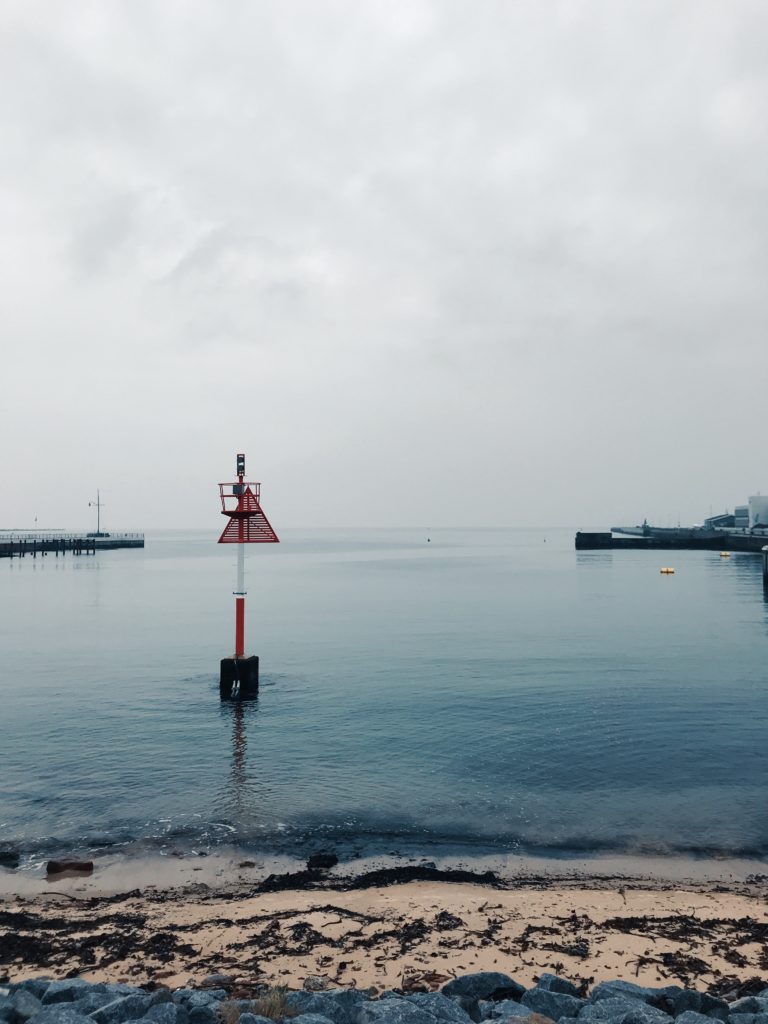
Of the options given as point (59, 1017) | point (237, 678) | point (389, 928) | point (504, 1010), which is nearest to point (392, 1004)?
point (504, 1010)

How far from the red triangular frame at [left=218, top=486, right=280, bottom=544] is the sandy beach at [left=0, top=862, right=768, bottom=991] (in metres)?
15.4

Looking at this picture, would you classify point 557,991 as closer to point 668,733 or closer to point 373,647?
point 668,733

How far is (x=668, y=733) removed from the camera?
70.7ft

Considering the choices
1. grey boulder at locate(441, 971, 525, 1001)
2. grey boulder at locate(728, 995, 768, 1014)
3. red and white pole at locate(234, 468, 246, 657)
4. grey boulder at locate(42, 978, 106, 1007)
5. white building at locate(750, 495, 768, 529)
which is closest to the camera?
grey boulder at locate(728, 995, 768, 1014)

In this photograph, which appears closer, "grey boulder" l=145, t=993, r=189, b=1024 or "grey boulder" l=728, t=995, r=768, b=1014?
"grey boulder" l=145, t=993, r=189, b=1024

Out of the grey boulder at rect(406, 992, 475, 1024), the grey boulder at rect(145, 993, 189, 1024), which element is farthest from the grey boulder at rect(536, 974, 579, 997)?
the grey boulder at rect(145, 993, 189, 1024)

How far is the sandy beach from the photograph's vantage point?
898 centimetres

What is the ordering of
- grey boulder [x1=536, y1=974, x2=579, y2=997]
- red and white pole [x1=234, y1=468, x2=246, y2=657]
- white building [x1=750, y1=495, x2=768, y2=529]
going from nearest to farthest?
1. grey boulder [x1=536, y1=974, x2=579, y2=997]
2. red and white pole [x1=234, y1=468, x2=246, y2=657]
3. white building [x1=750, y1=495, x2=768, y2=529]

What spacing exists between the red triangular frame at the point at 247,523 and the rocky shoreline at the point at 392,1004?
1913 cm

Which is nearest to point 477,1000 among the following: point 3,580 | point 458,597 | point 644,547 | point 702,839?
point 702,839

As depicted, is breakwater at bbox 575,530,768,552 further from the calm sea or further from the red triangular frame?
the red triangular frame

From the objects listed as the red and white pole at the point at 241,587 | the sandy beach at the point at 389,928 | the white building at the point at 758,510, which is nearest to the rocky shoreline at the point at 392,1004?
the sandy beach at the point at 389,928

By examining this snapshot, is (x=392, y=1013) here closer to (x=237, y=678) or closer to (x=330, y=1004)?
(x=330, y=1004)

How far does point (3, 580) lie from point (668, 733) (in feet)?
286
